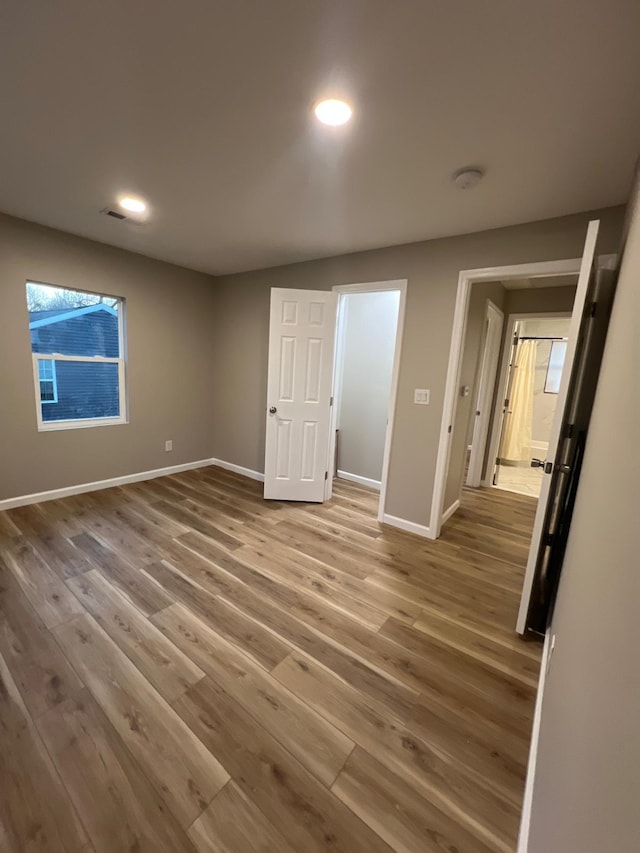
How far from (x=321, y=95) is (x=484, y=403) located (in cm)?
383

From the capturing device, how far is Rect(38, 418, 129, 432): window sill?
10.5ft

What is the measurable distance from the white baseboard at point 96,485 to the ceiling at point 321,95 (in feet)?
7.94

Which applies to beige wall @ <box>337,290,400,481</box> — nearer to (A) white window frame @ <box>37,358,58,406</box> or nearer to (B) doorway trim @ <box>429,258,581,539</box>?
(B) doorway trim @ <box>429,258,581,539</box>

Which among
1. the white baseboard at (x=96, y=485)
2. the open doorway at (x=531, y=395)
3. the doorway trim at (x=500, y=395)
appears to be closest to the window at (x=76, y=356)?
the white baseboard at (x=96, y=485)

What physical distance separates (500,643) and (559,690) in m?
1.00

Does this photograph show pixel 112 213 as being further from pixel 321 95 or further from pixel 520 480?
pixel 520 480

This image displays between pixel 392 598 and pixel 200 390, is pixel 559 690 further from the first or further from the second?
pixel 200 390

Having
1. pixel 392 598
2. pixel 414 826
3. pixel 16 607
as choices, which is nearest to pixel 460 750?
pixel 414 826

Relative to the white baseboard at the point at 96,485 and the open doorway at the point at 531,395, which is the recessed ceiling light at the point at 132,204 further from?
the open doorway at the point at 531,395

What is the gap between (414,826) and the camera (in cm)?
109

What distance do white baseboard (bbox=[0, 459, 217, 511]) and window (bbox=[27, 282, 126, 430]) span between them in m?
0.61

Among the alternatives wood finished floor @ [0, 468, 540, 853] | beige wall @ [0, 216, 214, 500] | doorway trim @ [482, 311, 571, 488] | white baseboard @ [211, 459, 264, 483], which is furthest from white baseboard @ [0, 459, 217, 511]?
doorway trim @ [482, 311, 571, 488]

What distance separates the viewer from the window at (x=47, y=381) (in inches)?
123

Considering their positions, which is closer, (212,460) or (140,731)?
(140,731)
